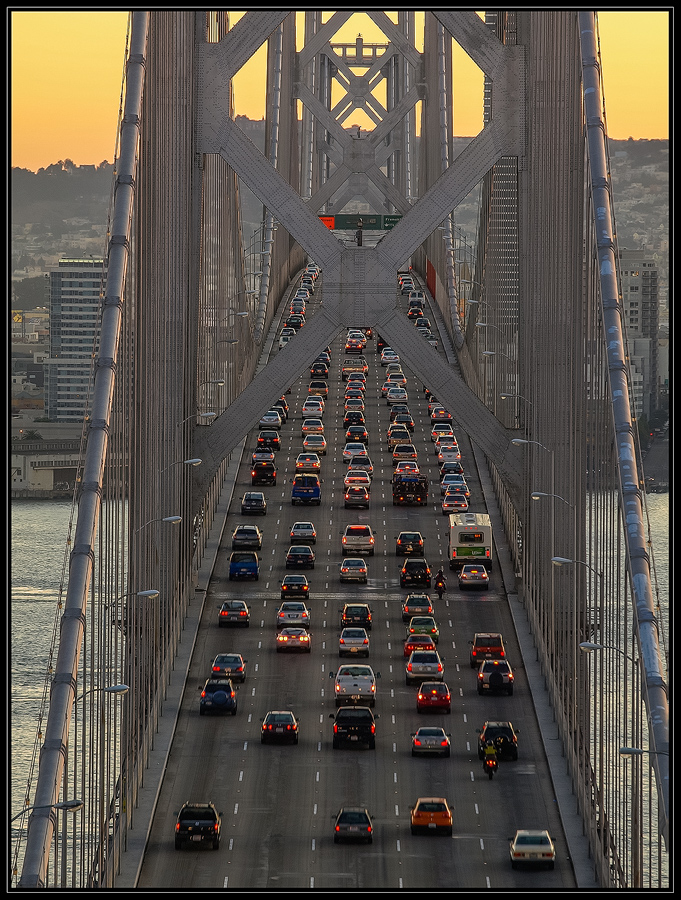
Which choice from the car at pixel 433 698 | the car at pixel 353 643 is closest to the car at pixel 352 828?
the car at pixel 433 698

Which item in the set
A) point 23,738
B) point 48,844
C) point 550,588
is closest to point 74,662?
point 48,844

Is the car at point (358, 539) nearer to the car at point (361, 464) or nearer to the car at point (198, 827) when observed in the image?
the car at point (361, 464)

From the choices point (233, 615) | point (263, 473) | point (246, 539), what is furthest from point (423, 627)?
point (263, 473)

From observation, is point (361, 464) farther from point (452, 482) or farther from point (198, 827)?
point (198, 827)

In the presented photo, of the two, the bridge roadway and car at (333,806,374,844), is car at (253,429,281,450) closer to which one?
the bridge roadway

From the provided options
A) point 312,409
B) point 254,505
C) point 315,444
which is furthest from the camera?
point 312,409

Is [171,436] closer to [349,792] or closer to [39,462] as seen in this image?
[349,792]

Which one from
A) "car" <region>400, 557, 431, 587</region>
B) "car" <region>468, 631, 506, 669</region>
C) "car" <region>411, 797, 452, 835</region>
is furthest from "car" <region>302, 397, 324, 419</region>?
"car" <region>411, 797, 452, 835</region>
